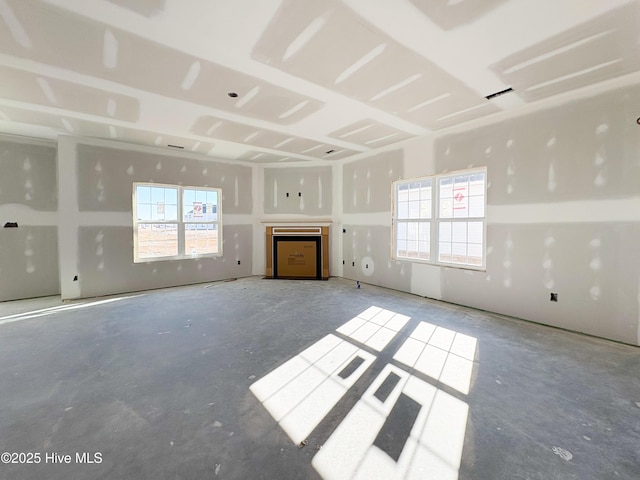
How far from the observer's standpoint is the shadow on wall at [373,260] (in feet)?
17.1

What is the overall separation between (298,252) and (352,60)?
15.1ft

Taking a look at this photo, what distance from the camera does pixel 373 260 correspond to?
226 inches

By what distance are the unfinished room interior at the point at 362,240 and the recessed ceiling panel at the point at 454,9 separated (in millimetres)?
14

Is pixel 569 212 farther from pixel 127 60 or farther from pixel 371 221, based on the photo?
pixel 127 60

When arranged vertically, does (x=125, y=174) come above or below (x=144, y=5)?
below

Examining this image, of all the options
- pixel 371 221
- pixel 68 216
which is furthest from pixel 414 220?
pixel 68 216

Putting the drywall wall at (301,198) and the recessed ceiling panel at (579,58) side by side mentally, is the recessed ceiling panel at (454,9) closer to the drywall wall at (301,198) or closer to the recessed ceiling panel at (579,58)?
the recessed ceiling panel at (579,58)

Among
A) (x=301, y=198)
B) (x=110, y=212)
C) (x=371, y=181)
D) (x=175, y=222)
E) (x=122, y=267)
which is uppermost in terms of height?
(x=371, y=181)

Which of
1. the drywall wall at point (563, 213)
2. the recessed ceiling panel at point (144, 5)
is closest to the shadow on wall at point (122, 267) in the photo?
the recessed ceiling panel at point (144, 5)

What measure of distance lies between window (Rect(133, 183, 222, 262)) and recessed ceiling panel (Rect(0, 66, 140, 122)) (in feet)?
6.36

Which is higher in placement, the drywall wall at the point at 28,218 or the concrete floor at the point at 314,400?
the drywall wall at the point at 28,218

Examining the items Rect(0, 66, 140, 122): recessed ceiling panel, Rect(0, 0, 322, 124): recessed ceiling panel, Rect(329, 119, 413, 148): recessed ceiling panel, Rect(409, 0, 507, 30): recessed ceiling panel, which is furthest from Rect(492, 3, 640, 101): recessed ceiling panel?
Rect(0, 66, 140, 122): recessed ceiling panel

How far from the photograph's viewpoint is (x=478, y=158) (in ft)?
13.1

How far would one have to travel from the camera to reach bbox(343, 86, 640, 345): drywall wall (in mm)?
2889
